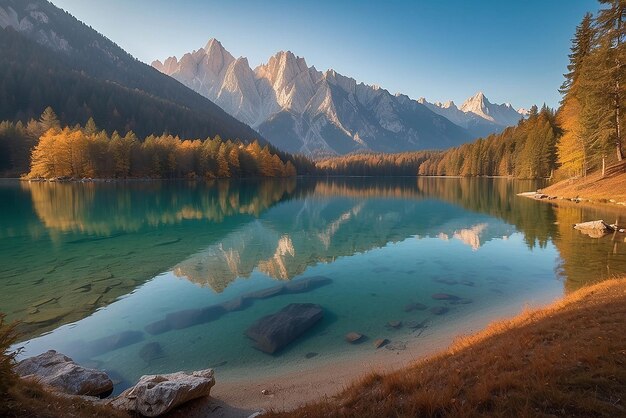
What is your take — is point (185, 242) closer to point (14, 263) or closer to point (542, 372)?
point (14, 263)

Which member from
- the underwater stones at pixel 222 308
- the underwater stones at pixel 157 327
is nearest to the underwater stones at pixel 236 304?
the underwater stones at pixel 222 308

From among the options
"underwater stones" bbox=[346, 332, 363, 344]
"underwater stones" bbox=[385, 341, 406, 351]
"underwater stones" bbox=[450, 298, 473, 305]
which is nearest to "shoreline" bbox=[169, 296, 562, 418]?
"underwater stones" bbox=[385, 341, 406, 351]

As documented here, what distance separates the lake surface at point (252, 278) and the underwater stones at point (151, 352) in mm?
79

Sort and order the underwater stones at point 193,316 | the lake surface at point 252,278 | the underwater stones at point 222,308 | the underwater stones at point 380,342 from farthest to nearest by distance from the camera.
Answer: the underwater stones at point 193,316, the underwater stones at point 222,308, the lake surface at point 252,278, the underwater stones at point 380,342

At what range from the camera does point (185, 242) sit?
35.7 metres

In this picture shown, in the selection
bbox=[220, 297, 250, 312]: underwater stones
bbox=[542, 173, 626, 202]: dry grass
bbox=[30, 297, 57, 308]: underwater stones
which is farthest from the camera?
bbox=[542, 173, 626, 202]: dry grass

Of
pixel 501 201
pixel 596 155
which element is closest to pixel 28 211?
pixel 501 201

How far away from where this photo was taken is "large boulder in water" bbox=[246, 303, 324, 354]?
1500 cm

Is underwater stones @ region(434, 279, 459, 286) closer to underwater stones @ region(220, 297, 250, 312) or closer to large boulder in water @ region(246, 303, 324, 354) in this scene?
large boulder in water @ region(246, 303, 324, 354)

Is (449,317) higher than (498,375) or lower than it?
lower

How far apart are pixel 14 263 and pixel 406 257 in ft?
102

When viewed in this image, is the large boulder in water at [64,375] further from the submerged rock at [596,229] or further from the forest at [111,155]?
the forest at [111,155]

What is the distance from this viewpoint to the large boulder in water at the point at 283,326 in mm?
15000

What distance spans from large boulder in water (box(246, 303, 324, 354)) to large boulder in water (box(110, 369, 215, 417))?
15.9 feet
